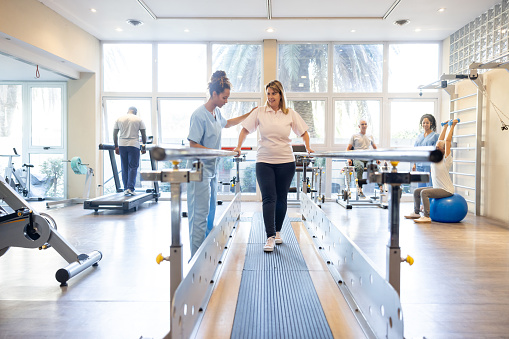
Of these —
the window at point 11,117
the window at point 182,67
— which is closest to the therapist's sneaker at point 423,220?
the window at point 182,67

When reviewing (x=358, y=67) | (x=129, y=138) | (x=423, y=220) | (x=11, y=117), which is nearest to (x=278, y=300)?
(x=423, y=220)

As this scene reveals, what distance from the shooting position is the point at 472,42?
595cm

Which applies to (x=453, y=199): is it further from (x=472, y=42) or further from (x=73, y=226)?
(x=73, y=226)

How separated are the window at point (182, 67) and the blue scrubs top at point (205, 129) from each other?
4824 millimetres

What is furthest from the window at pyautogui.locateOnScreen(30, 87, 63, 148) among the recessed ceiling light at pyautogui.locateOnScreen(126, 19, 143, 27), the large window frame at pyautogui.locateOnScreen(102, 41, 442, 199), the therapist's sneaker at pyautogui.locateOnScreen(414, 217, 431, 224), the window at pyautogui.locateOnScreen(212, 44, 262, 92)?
the therapist's sneaker at pyautogui.locateOnScreen(414, 217, 431, 224)

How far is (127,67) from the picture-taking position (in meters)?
7.48

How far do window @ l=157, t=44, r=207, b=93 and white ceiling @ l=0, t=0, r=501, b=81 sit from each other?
9.0 inches

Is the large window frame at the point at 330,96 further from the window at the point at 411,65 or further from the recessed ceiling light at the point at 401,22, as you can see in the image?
the recessed ceiling light at the point at 401,22

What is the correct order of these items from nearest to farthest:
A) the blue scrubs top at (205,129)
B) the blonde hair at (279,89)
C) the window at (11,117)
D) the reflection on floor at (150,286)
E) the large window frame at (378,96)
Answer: the reflection on floor at (150,286) → the blue scrubs top at (205,129) → the blonde hair at (279,89) → the large window frame at (378,96) → the window at (11,117)

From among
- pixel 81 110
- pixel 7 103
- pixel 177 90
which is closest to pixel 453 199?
pixel 177 90

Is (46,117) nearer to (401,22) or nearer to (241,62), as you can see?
(241,62)

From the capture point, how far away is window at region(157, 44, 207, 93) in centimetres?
746

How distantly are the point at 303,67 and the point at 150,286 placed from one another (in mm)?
5897

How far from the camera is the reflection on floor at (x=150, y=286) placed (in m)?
1.84
